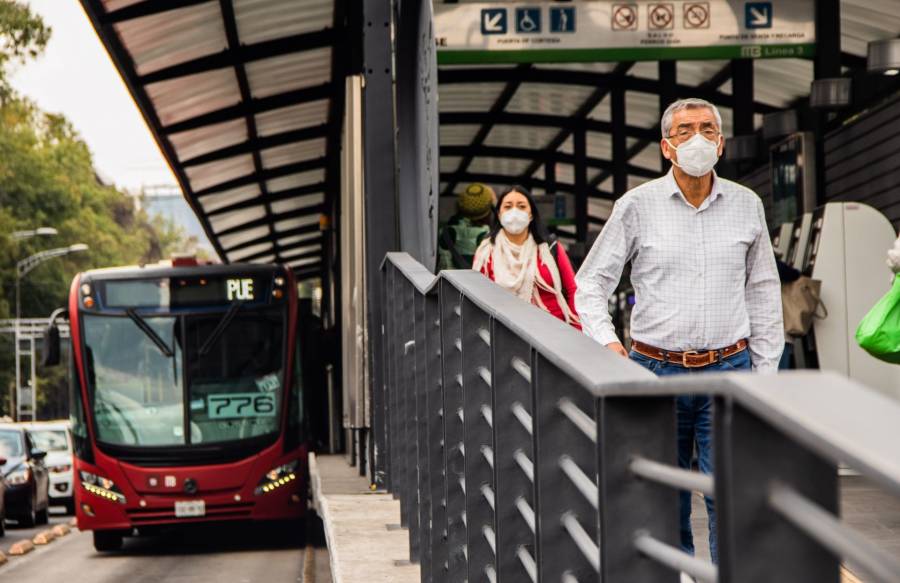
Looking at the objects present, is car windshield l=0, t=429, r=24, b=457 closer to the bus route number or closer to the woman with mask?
the bus route number

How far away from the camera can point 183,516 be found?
585 inches

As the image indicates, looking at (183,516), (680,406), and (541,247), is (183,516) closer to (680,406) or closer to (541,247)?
(541,247)

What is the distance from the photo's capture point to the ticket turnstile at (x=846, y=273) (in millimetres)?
12047

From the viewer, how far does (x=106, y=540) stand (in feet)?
52.5

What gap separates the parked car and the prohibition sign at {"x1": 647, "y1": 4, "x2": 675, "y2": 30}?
13124mm

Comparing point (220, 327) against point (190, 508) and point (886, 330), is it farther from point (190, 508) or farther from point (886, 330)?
A: point (886, 330)

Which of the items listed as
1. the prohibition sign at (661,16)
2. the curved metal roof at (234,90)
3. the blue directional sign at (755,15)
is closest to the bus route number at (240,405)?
the curved metal roof at (234,90)

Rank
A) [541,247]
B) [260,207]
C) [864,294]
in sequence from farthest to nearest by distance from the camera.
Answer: [260,207]
[864,294]
[541,247]

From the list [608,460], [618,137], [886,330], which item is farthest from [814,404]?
[618,137]

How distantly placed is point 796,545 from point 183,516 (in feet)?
45.3

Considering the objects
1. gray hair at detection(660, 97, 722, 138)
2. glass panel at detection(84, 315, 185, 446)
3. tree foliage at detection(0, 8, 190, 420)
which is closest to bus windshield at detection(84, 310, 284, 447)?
glass panel at detection(84, 315, 185, 446)

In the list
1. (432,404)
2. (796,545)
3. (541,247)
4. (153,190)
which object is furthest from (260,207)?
(153,190)

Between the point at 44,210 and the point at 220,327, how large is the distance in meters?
49.4

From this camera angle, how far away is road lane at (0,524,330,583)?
12.8m
